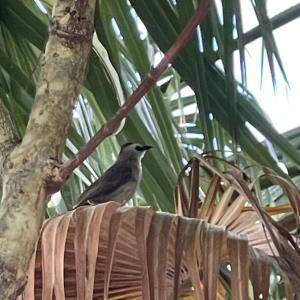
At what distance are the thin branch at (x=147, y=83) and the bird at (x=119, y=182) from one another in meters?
0.56

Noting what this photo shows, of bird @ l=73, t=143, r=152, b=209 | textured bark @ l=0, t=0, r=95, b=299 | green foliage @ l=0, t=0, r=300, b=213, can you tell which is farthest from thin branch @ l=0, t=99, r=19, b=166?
bird @ l=73, t=143, r=152, b=209

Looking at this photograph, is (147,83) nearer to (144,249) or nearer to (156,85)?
(144,249)

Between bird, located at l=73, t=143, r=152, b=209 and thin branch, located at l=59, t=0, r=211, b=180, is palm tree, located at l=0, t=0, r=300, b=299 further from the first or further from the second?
bird, located at l=73, t=143, r=152, b=209

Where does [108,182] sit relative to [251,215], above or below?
above

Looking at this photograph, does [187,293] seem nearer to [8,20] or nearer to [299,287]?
[299,287]

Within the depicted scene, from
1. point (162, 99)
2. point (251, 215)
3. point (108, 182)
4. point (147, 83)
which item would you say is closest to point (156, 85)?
point (162, 99)

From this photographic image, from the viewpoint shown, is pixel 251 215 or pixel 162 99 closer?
pixel 251 215

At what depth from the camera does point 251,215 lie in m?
Result: 0.75

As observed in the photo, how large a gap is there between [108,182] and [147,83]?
81cm

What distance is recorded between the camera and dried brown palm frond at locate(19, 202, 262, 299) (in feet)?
1.89

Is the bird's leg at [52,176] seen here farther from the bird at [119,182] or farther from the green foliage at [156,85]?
the bird at [119,182]

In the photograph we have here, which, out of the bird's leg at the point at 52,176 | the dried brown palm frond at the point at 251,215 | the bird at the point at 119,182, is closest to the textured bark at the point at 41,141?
the bird's leg at the point at 52,176

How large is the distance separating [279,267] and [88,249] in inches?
5.6

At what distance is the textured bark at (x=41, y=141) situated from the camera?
0.56m
